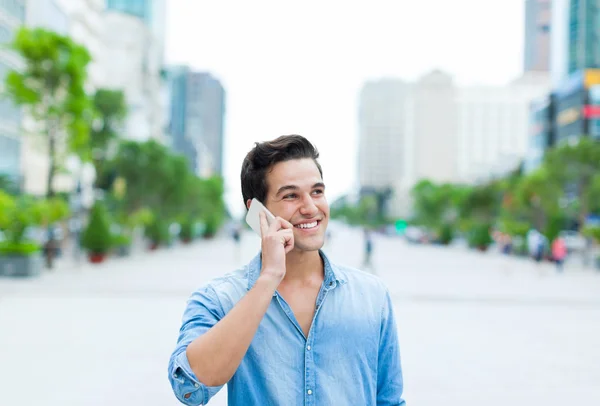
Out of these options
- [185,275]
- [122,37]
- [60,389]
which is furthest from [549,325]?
[122,37]

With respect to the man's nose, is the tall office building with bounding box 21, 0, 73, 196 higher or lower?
higher

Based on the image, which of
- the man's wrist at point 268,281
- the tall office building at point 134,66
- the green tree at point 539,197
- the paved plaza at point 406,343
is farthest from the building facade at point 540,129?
the man's wrist at point 268,281

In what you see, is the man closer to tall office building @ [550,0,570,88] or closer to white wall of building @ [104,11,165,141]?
white wall of building @ [104,11,165,141]

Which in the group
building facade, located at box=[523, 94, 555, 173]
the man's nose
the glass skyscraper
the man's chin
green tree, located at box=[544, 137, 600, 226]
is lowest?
the man's chin

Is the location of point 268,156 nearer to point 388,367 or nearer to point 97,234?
point 388,367

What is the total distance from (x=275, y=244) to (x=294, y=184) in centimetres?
30

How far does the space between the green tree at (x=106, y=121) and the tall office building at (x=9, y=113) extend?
8766 millimetres

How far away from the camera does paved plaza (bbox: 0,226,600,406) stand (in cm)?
789

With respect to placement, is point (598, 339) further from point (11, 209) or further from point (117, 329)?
point (11, 209)

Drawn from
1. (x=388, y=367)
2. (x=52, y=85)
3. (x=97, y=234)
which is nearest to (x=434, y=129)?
(x=97, y=234)

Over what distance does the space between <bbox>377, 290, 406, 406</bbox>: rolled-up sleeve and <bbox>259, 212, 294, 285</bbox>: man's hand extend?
514 mm

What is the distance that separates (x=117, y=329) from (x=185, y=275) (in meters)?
13.1

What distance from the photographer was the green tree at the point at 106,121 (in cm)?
4678

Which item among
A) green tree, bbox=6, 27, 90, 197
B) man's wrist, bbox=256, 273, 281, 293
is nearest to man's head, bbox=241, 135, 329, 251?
man's wrist, bbox=256, 273, 281, 293
